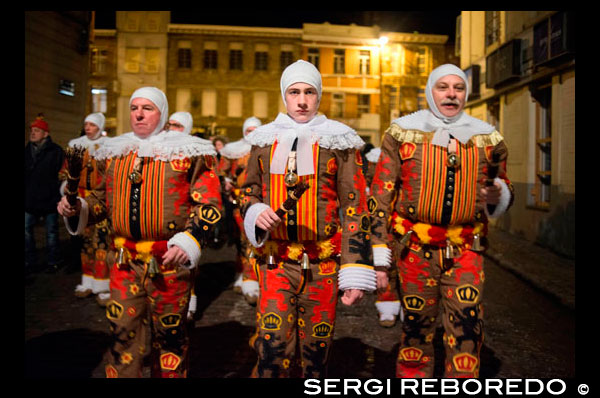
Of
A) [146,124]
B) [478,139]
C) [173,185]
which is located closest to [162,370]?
[173,185]

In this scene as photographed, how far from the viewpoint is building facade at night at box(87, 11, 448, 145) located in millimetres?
37031

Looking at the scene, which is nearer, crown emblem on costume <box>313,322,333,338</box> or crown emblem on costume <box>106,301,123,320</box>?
crown emblem on costume <box>313,322,333,338</box>

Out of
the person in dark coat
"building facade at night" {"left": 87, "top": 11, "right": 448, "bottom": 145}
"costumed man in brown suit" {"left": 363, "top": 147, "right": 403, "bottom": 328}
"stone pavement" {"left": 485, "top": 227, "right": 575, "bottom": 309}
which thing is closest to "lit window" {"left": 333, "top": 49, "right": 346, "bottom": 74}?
"building facade at night" {"left": 87, "top": 11, "right": 448, "bottom": 145}

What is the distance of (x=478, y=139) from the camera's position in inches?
144

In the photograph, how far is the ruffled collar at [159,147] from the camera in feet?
11.4

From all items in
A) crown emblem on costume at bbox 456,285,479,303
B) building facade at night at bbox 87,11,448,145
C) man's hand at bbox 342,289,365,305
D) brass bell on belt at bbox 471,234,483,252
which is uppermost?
building facade at night at bbox 87,11,448,145

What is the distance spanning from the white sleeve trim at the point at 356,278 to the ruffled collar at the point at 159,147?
1.31 m

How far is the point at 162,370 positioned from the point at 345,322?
297cm

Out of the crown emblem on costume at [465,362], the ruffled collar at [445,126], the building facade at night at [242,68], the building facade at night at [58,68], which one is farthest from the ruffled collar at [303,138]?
the building facade at night at [242,68]

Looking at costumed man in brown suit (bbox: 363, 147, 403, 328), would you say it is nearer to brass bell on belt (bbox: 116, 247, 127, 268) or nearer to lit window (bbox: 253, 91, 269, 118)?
brass bell on belt (bbox: 116, 247, 127, 268)

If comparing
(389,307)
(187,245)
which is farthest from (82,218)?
(389,307)

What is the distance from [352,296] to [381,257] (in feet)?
1.71

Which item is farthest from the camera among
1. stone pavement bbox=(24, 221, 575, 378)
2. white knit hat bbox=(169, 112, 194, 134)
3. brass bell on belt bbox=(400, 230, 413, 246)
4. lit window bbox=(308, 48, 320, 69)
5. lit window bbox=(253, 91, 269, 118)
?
lit window bbox=(308, 48, 320, 69)

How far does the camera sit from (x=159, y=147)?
350cm
